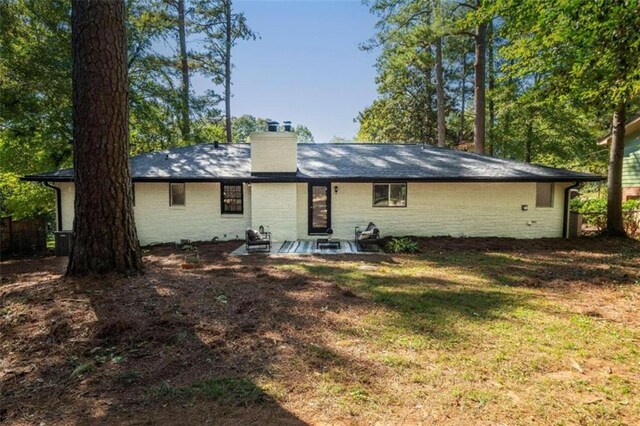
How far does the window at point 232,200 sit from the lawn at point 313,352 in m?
5.95

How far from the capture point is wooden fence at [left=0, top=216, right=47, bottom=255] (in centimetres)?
1159

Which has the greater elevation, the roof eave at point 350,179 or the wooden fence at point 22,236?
the roof eave at point 350,179

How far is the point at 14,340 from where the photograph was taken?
3.39 meters

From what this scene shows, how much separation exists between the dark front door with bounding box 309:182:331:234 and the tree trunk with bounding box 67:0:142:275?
7.34 metres

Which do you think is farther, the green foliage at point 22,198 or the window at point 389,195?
the green foliage at point 22,198

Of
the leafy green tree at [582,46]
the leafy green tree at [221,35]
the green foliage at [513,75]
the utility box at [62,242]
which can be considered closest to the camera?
the leafy green tree at [582,46]

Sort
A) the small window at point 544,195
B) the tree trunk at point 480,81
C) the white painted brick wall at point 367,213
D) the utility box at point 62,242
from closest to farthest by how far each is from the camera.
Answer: the utility box at point 62,242 < the white painted brick wall at point 367,213 < the small window at point 544,195 < the tree trunk at point 480,81

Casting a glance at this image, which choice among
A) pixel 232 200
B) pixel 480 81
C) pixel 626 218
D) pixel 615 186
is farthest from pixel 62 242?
pixel 626 218

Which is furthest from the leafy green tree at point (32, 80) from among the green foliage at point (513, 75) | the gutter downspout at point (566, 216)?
the gutter downspout at point (566, 216)

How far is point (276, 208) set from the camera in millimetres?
11516

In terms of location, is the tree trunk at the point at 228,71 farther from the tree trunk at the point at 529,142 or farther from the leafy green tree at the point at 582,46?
the tree trunk at the point at 529,142

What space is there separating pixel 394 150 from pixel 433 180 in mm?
4297

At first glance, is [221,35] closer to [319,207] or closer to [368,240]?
[319,207]

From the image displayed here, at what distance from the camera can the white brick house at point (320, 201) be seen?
1150 cm
